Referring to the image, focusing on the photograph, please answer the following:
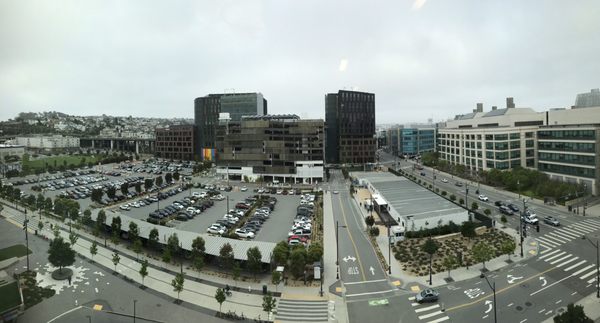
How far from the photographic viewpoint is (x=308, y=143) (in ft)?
185

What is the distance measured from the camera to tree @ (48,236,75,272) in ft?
67.5

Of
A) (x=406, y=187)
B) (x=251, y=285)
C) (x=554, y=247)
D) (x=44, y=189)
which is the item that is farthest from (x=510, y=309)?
(x=44, y=189)

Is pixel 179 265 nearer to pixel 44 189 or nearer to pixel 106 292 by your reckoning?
pixel 106 292

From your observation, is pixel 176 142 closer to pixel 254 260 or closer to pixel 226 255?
pixel 226 255

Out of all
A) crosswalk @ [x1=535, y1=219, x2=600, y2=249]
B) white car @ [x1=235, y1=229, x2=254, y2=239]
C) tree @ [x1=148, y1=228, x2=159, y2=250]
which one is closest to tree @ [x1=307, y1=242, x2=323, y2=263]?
white car @ [x1=235, y1=229, x2=254, y2=239]

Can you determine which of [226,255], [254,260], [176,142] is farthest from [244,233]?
[176,142]

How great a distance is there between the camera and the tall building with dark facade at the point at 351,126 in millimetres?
77250

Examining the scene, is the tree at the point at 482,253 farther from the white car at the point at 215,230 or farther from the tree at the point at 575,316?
the white car at the point at 215,230

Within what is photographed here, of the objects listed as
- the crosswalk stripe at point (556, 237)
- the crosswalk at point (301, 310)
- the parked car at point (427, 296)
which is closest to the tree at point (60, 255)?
the crosswalk at point (301, 310)

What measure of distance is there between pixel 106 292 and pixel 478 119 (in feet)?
210

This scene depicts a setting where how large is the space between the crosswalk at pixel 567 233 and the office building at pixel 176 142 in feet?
269

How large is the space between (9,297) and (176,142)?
82.2 metres

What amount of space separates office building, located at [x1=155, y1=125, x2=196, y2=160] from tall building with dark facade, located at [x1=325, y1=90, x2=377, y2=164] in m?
39.6

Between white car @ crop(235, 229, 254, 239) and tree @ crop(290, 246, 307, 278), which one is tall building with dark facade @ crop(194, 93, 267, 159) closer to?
white car @ crop(235, 229, 254, 239)
